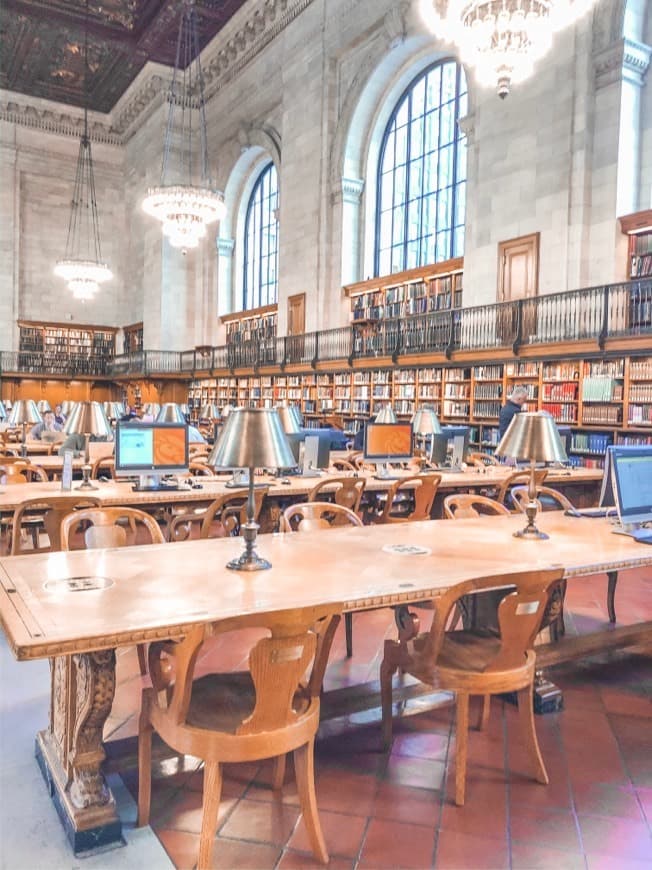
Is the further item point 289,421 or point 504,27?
point 504,27

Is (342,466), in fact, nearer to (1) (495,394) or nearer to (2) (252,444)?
(1) (495,394)

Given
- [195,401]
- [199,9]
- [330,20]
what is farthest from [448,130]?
[195,401]

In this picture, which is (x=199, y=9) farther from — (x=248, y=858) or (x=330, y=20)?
(x=248, y=858)

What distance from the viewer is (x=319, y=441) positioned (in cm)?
618

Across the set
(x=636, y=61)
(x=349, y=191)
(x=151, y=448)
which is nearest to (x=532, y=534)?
(x=151, y=448)

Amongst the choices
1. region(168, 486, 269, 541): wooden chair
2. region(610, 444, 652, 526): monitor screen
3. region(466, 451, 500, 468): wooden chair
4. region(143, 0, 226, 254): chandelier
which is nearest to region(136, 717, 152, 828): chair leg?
region(168, 486, 269, 541): wooden chair

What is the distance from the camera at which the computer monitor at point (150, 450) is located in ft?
15.0

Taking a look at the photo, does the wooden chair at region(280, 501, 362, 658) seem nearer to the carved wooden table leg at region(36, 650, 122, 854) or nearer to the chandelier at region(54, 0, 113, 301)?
the carved wooden table leg at region(36, 650, 122, 854)

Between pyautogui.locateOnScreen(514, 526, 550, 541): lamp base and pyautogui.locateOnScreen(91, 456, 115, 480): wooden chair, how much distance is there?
352 centimetres

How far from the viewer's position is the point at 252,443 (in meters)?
2.32

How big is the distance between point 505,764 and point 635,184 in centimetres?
893

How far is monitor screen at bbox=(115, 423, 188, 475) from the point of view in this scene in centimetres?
459

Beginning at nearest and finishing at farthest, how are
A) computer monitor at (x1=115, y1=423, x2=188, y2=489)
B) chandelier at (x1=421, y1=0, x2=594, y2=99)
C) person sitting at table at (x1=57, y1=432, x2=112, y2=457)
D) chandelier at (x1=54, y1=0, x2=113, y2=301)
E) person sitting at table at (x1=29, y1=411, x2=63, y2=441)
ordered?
computer monitor at (x1=115, y1=423, x2=188, y2=489), person sitting at table at (x1=57, y1=432, x2=112, y2=457), chandelier at (x1=421, y1=0, x2=594, y2=99), person sitting at table at (x1=29, y1=411, x2=63, y2=441), chandelier at (x1=54, y1=0, x2=113, y2=301)

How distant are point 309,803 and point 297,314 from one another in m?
14.2
